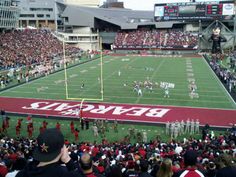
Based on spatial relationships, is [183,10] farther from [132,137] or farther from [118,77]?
[132,137]

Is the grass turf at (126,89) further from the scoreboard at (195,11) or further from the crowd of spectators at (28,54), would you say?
the scoreboard at (195,11)

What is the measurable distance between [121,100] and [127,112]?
314 centimetres

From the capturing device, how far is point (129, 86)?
28.2m

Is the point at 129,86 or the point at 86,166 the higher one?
the point at 86,166

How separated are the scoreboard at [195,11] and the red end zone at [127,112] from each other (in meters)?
40.4

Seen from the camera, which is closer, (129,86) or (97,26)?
(129,86)

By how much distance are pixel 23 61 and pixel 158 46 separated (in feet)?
92.5

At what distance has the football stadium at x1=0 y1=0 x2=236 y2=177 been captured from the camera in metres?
5.59

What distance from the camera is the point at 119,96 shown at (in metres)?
24.5

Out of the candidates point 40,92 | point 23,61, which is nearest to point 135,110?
point 40,92

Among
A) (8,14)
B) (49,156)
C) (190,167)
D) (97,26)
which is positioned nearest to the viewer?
(49,156)

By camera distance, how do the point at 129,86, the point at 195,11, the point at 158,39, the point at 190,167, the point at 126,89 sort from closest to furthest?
the point at 190,167, the point at 126,89, the point at 129,86, the point at 195,11, the point at 158,39

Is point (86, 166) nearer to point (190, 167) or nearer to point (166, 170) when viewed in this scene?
point (166, 170)

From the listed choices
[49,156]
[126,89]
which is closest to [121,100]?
[126,89]
